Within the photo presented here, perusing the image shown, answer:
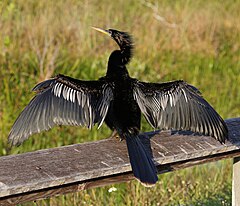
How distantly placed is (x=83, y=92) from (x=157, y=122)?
14.8 inches

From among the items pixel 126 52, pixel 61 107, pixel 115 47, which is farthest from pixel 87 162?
pixel 115 47

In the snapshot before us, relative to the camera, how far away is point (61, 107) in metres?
2.91

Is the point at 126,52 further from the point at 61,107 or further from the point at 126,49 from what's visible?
the point at 61,107

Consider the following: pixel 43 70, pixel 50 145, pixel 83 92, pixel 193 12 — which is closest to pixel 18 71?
pixel 43 70

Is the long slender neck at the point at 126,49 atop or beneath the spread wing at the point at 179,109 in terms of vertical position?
atop

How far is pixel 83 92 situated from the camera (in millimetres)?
2980

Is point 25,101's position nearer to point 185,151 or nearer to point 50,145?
point 50,145

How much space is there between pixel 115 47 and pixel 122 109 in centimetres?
533

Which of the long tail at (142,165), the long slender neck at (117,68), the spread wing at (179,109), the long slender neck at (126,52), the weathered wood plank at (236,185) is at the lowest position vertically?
the weathered wood plank at (236,185)

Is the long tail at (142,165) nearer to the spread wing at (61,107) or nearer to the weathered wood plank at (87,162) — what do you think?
the weathered wood plank at (87,162)

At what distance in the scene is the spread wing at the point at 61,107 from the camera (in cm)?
284

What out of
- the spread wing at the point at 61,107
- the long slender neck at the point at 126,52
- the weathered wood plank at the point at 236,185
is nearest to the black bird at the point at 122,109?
the spread wing at the point at 61,107

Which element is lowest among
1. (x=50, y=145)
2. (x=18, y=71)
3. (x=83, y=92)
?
(x=50, y=145)

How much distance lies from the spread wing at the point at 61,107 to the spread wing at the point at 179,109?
0.62 ft
